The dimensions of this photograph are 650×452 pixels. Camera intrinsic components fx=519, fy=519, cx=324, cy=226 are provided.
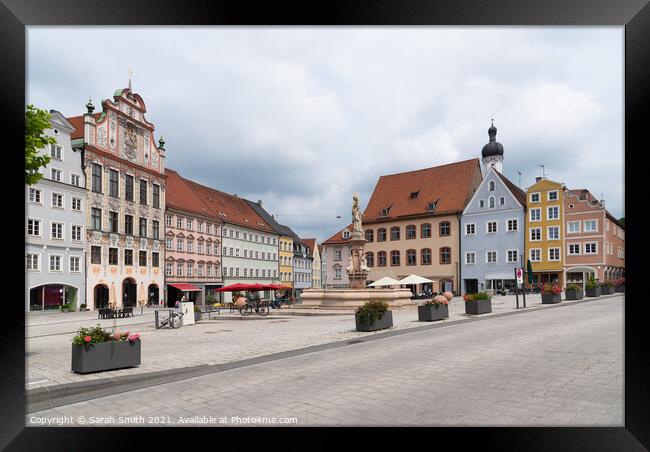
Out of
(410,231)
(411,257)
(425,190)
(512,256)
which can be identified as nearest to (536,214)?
(512,256)

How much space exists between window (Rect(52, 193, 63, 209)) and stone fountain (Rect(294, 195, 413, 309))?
20550 millimetres

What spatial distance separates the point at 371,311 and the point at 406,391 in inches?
350

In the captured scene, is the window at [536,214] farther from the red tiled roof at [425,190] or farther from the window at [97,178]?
the window at [97,178]

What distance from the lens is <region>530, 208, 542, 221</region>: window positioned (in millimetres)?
51287

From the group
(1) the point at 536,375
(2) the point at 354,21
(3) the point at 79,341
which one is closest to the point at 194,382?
(3) the point at 79,341

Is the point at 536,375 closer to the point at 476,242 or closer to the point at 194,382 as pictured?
the point at 194,382

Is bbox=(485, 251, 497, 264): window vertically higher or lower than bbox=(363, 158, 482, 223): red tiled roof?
lower

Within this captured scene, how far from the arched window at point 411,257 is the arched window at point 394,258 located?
59.6 inches

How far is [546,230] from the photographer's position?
50.8 metres

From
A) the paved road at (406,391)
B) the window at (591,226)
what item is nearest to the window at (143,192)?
the paved road at (406,391)

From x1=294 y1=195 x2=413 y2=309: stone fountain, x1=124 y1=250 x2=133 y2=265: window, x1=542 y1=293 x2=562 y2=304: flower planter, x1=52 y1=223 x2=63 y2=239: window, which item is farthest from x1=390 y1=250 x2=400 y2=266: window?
x1=52 y1=223 x2=63 y2=239: window

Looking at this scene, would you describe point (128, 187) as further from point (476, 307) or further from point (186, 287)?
point (476, 307)

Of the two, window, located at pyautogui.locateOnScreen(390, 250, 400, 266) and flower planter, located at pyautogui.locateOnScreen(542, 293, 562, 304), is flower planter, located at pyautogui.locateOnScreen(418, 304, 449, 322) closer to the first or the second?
flower planter, located at pyautogui.locateOnScreen(542, 293, 562, 304)

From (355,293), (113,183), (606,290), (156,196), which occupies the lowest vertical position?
(606,290)
